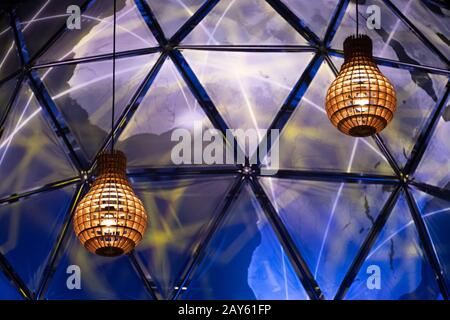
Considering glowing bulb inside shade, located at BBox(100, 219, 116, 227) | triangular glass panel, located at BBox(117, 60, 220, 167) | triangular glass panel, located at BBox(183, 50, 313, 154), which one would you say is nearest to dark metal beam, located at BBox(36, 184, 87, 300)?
triangular glass panel, located at BBox(117, 60, 220, 167)

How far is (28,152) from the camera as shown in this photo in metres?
13.3

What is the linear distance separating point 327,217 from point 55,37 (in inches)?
168

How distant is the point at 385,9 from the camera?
42.1 ft

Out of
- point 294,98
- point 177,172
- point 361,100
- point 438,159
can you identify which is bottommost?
point 361,100

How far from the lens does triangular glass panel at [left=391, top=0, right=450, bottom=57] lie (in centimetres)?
1270

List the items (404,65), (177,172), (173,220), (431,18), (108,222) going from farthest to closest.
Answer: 1. (173,220)
2. (177,172)
3. (404,65)
4. (431,18)
5. (108,222)

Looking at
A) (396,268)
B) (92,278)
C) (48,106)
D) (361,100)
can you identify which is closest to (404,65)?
(396,268)

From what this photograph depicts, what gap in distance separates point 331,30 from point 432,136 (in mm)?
1895

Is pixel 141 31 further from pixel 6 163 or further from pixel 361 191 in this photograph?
pixel 361 191

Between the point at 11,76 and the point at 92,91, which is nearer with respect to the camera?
the point at 11,76

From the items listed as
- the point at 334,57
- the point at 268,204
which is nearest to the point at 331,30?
the point at 334,57

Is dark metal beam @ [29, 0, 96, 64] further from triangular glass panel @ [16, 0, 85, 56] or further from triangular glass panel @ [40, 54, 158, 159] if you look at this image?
triangular glass panel @ [40, 54, 158, 159]

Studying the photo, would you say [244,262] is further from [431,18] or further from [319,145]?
[431,18]

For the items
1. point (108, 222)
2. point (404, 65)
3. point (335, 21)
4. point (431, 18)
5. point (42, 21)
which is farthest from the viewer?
point (42, 21)
